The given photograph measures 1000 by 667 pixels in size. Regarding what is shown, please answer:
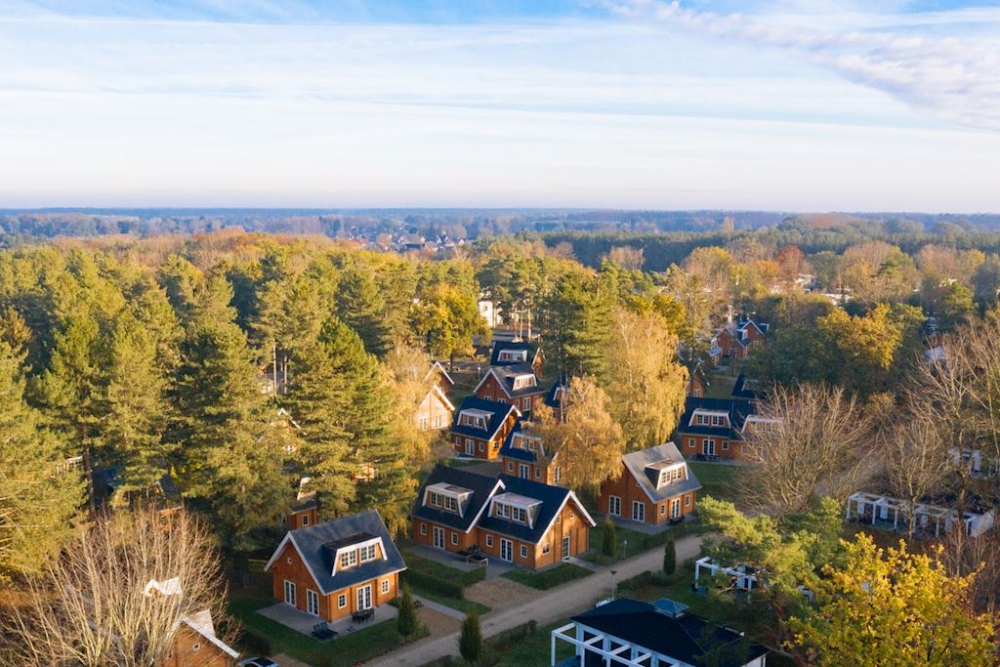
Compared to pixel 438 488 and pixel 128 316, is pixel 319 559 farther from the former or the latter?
pixel 128 316

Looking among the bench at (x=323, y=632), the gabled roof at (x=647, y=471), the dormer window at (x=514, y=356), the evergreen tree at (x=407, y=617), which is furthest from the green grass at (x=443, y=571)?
the dormer window at (x=514, y=356)

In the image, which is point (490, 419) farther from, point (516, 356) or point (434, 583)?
point (434, 583)

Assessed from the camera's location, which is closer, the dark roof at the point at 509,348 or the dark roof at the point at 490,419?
the dark roof at the point at 490,419

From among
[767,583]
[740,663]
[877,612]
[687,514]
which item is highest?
[877,612]

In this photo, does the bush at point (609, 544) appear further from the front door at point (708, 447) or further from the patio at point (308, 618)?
the front door at point (708, 447)

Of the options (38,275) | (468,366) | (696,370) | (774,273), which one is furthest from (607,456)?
(774,273)

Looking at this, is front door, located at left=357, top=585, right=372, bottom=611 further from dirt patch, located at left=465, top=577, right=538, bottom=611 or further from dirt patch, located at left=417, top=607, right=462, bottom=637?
dirt patch, located at left=465, top=577, right=538, bottom=611

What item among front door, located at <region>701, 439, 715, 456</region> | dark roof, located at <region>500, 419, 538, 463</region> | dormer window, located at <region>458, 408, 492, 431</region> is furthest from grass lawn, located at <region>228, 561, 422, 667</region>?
front door, located at <region>701, 439, 715, 456</region>
